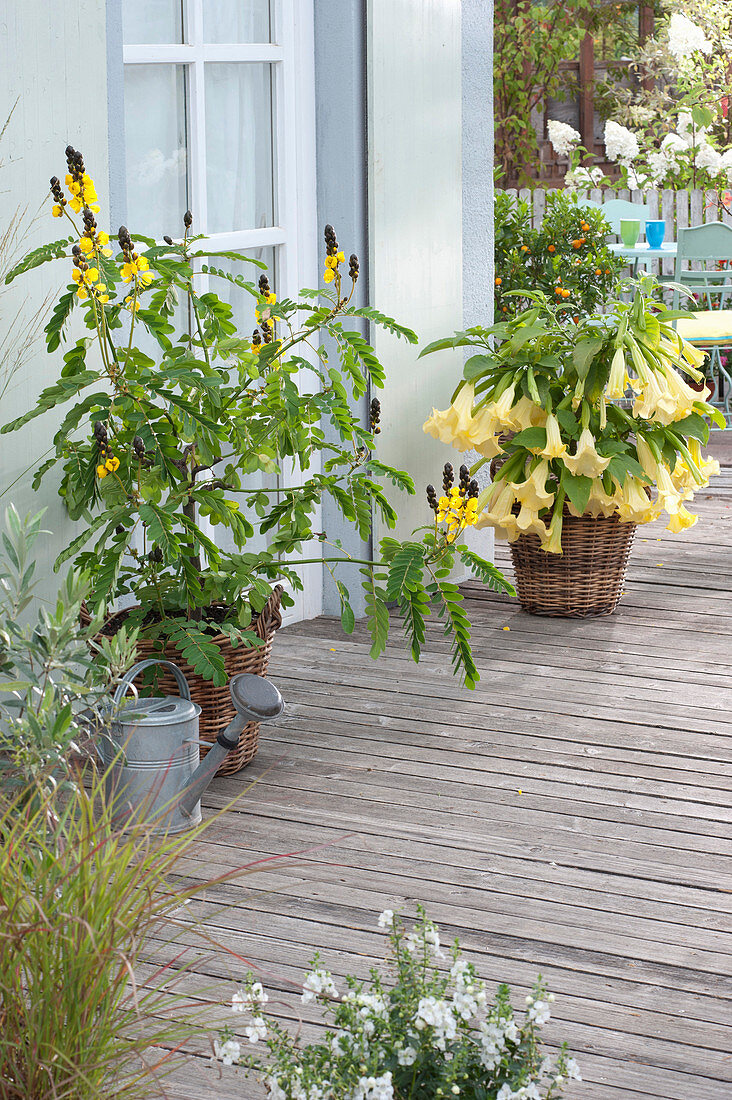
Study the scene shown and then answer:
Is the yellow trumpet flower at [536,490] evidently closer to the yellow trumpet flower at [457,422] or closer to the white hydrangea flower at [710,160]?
the yellow trumpet flower at [457,422]

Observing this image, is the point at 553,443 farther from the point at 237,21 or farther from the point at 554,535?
the point at 237,21

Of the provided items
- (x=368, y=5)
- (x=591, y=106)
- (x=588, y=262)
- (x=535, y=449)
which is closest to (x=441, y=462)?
(x=535, y=449)

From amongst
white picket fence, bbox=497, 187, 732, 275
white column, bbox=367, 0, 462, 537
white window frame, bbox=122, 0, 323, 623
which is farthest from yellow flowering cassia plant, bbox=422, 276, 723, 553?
white picket fence, bbox=497, 187, 732, 275

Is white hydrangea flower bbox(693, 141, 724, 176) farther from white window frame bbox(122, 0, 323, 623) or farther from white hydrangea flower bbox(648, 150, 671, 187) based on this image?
white window frame bbox(122, 0, 323, 623)

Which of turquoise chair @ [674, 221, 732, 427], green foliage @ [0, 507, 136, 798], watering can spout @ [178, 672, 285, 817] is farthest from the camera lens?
turquoise chair @ [674, 221, 732, 427]

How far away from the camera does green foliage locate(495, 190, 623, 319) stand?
653cm

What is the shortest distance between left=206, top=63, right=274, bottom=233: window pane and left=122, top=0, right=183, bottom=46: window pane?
0.18 m

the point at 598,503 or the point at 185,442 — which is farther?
the point at 598,503

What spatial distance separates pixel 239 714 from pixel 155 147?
5.41ft

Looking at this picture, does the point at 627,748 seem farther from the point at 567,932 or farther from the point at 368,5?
the point at 368,5

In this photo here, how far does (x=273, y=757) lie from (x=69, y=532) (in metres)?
0.74

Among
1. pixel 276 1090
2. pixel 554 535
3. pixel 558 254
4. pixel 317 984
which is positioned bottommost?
pixel 276 1090

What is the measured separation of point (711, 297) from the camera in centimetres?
883

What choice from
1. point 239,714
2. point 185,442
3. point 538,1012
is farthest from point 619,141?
point 538,1012
